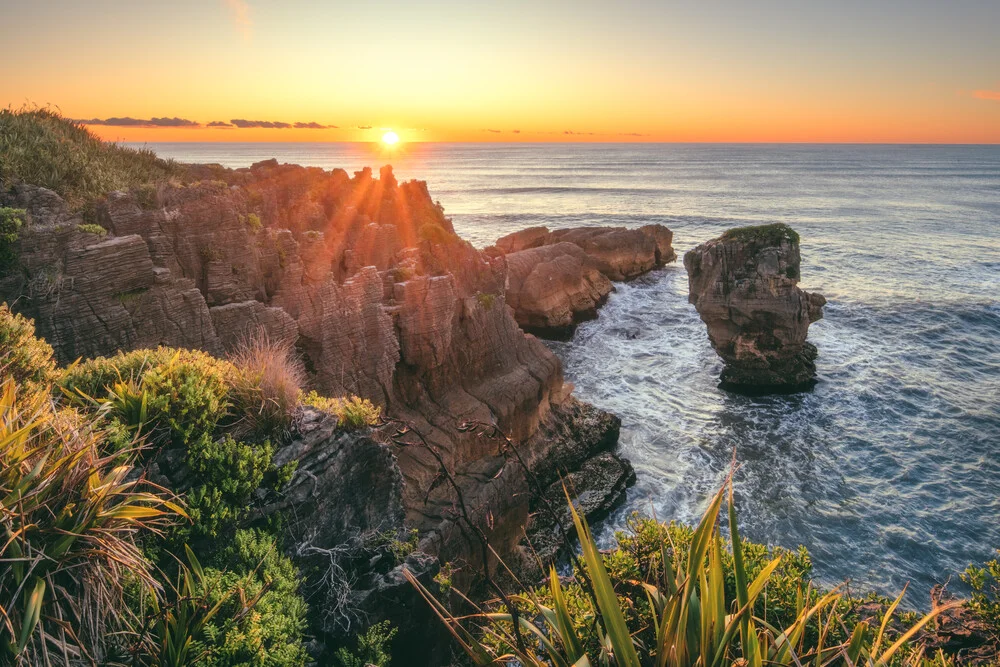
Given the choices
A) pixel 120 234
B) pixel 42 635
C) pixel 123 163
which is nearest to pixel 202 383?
pixel 42 635

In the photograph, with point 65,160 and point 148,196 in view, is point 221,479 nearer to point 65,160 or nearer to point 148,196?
point 148,196

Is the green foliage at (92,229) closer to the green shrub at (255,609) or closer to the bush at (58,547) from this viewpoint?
the bush at (58,547)

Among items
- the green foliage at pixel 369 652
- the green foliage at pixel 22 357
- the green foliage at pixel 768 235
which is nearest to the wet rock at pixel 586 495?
the green foliage at pixel 369 652

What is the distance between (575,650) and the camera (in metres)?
3.46

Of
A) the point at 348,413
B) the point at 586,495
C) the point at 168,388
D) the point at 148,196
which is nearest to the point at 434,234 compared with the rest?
the point at 148,196

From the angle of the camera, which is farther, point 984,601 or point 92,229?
point 92,229

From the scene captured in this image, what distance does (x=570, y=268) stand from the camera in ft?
115

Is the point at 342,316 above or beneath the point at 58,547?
beneath

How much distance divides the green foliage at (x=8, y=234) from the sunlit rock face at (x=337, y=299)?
0.55ft

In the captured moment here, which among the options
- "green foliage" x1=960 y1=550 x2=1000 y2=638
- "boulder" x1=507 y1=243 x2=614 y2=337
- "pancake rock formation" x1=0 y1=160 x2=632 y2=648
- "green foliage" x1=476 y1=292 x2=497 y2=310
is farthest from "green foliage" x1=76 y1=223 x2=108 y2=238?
"boulder" x1=507 y1=243 x2=614 y2=337

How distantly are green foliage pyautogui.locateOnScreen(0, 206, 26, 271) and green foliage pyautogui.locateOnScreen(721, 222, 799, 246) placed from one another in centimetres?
2610

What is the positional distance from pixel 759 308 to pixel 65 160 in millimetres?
25885

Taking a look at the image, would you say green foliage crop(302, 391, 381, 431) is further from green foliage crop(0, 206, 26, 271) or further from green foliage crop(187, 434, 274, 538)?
green foliage crop(0, 206, 26, 271)

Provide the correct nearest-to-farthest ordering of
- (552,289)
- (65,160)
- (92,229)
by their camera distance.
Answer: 1. (92,229)
2. (65,160)
3. (552,289)
